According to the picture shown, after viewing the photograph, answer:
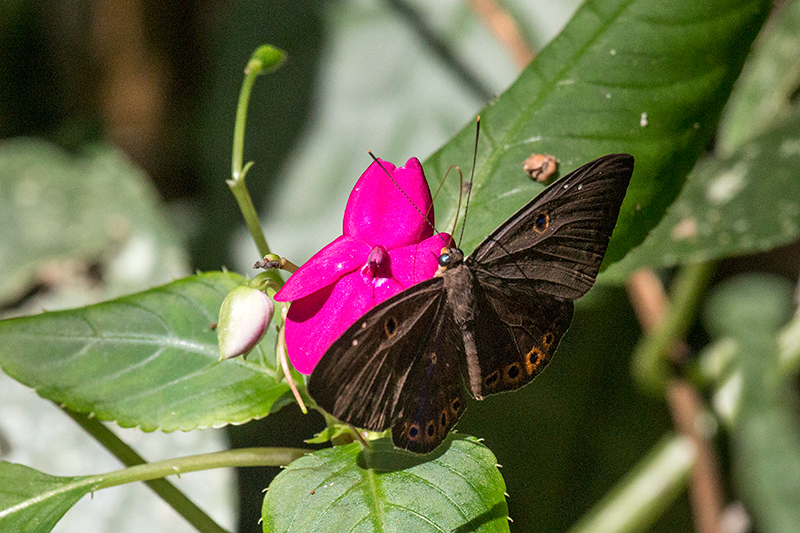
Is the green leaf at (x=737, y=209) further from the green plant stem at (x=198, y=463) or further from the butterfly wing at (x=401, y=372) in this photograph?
the green plant stem at (x=198, y=463)

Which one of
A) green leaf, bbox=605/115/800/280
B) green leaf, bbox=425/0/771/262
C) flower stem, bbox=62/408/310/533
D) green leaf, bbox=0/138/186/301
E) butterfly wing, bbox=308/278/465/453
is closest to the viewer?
butterfly wing, bbox=308/278/465/453

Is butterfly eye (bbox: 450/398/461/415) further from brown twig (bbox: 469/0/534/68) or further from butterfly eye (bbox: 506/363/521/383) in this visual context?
brown twig (bbox: 469/0/534/68)

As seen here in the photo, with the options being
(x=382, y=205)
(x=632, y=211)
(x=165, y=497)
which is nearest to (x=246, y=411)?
(x=165, y=497)

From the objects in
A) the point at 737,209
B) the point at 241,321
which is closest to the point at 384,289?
the point at 241,321

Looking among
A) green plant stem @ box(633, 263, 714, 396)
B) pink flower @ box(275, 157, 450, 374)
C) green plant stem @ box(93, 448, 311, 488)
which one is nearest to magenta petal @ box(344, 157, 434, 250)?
pink flower @ box(275, 157, 450, 374)

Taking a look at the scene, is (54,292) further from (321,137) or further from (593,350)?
(593,350)
